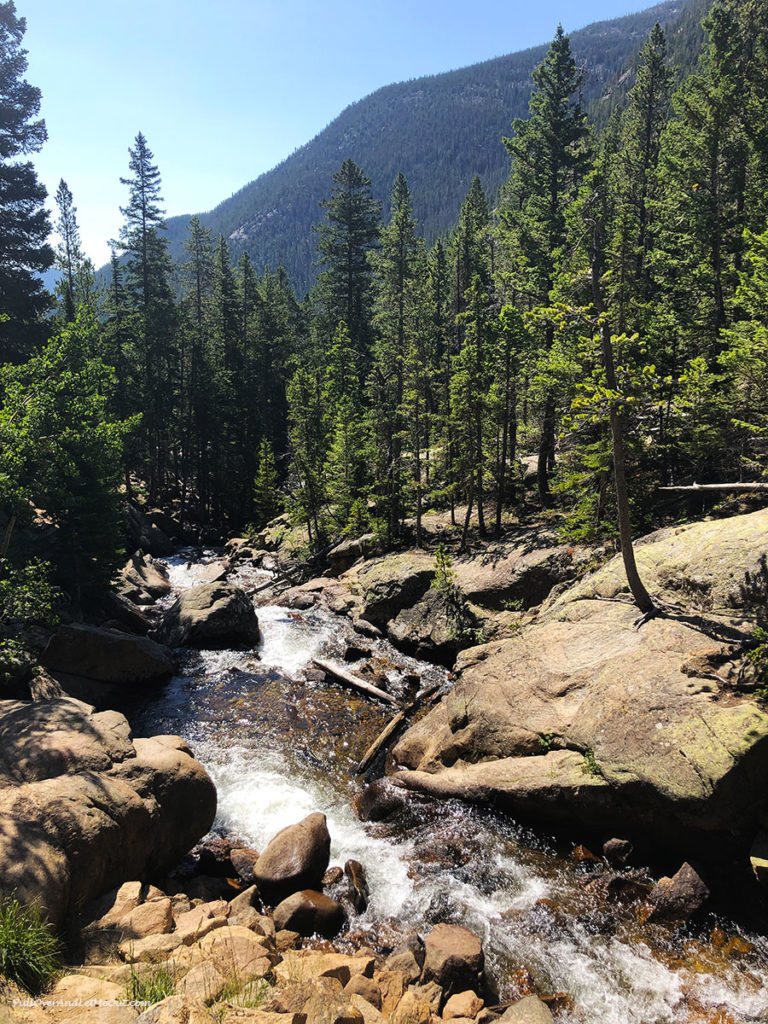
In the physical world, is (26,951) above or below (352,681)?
above

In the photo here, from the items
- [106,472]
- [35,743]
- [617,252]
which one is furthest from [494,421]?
[35,743]

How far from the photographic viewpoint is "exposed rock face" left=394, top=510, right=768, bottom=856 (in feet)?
29.5

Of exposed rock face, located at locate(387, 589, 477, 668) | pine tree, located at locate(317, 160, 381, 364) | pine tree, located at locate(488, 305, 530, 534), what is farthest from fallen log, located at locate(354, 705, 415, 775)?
pine tree, located at locate(317, 160, 381, 364)

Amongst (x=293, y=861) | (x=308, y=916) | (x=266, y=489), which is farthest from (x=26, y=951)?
(x=266, y=489)

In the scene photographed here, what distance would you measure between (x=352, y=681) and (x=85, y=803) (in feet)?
32.9

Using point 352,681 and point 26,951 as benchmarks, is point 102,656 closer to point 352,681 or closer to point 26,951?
point 352,681

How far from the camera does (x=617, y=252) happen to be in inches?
894

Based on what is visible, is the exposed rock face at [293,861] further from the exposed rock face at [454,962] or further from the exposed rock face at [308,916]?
the exposed rock face at [454,962]

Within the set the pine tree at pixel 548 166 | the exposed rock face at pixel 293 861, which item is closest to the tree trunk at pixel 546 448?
the pine tree at pixel 548 166

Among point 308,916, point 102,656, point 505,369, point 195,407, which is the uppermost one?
point 195,407

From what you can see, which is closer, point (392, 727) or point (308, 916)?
point (308, 916)

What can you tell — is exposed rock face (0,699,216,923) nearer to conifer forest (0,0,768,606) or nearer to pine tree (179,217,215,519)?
conifer forest (0,0,768,606)

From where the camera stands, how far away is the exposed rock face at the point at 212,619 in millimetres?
22219

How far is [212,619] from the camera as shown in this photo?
2234cm
